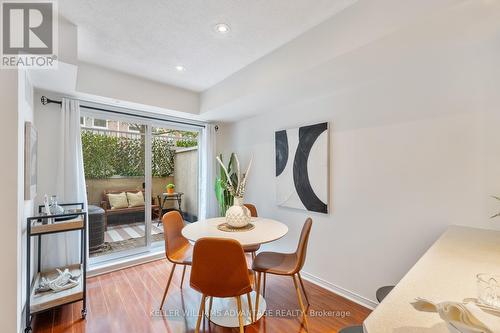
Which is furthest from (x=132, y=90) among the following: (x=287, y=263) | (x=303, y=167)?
(x=287, y=263)

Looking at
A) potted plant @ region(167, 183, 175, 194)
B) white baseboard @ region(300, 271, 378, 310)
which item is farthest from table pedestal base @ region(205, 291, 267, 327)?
potted plant @ region(167, 183, 175, 194)

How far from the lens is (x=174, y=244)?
8.03ft

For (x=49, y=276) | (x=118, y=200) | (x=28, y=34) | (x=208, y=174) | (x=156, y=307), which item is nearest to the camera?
(x=28, y=34)

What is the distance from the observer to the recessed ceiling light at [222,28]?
1.95 m

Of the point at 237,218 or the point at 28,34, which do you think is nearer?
the point at 28,34

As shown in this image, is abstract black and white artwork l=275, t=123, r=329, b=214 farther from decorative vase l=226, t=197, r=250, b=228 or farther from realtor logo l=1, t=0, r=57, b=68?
realtor logo l=1, t=0, r=57, b=68

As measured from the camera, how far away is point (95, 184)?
317 cm

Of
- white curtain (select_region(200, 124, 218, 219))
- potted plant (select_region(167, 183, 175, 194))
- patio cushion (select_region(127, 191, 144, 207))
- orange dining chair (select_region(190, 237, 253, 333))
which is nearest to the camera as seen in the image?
orange dining chair (select_region(190, 237, 253, 333))

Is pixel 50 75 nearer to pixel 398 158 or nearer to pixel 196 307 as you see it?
pixel 196 307

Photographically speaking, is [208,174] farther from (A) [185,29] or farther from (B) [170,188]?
(A) [185,29]

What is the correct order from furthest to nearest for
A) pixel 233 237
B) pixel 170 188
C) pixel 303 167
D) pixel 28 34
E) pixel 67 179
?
pixel 170 188, pixel 303 167, pixel 67 179, pixel 233 237, pixel 28 34

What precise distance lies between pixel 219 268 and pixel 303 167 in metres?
1.71

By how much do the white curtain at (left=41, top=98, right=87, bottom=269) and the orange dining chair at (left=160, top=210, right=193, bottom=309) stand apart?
4.01 ft

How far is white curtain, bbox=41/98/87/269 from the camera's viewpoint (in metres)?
2.63
